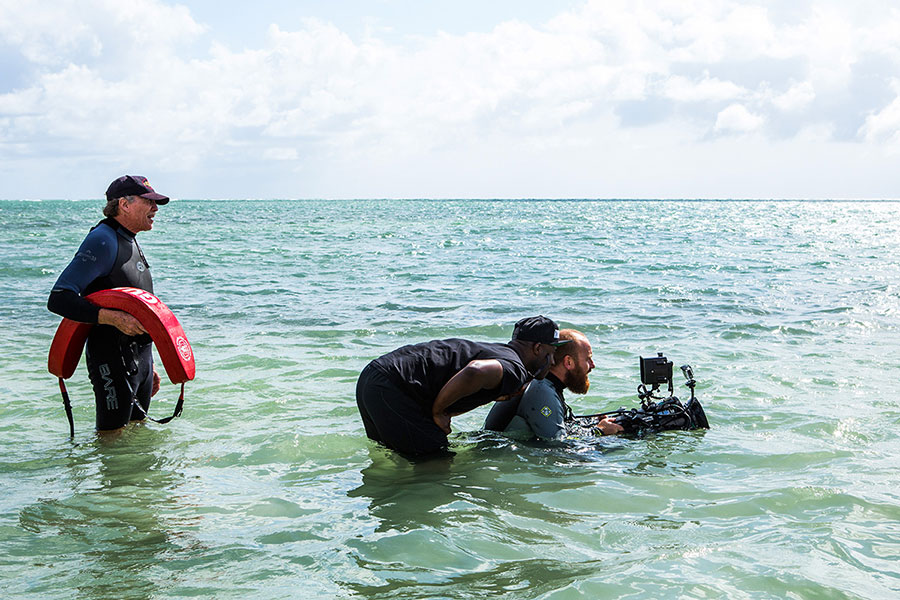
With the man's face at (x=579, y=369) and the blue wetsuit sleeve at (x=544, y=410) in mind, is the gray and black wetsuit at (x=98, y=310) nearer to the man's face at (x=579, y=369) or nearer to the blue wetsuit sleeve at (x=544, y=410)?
the blue wetsuit sleeve at (x=544, y=410)

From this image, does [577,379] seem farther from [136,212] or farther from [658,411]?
[136,212]

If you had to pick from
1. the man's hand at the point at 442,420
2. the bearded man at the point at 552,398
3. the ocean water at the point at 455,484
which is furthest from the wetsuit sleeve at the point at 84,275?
the bearded man at the point at 552,398

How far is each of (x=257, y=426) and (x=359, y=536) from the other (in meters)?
3.01

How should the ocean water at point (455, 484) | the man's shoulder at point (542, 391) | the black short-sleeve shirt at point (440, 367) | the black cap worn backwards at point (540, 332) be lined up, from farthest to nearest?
the man's shoulder at point (542, 391), the black cap worn backwards at point (540, 332), the black short-sleeve shirt at point (440, 367), the ocean water at point (455, 484)

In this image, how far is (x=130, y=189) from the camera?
18.2 feet

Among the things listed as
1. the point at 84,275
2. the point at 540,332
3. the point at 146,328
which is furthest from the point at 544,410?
the point at 84,275

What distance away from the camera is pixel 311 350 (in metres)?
10.9

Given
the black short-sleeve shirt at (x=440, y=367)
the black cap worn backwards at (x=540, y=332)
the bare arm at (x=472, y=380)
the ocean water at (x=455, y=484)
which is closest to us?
the ocean water at (x=455, y=484)

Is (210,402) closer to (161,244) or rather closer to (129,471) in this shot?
(129,471)

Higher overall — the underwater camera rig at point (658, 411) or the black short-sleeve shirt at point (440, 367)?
the black short-sleeve shirt at point (440, 367)

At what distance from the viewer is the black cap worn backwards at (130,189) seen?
5.53 m

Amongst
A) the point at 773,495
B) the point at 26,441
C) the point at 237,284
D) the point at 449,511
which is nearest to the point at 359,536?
the point at 449,511

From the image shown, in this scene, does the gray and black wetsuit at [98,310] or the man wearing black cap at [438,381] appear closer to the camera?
the man wearing black cap at [438,381]

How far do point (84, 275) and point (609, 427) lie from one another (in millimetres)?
4041
